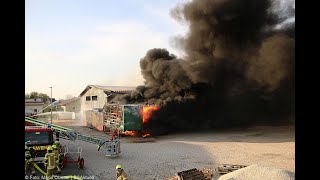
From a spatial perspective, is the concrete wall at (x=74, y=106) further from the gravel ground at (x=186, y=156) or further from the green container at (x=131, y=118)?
the gravel ground at (x=186, y=156)

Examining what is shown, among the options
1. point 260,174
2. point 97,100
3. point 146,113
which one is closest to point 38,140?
point 260,174

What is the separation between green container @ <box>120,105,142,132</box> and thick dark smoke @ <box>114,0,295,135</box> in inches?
51.7

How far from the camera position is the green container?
65.7 feet

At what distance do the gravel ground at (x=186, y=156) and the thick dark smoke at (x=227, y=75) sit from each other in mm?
4783

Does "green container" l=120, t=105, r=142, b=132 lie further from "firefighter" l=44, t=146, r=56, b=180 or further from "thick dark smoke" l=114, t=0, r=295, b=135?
"firefighter" l=44, t=146, r=56, b=180

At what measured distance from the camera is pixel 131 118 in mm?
20281

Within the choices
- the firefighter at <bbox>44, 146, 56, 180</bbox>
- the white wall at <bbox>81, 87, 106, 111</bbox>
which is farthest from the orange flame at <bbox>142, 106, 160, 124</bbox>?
the white wall at <bbox>81, 87, 106, 111</bbox>

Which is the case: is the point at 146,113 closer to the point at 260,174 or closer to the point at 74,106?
the point at 260,174

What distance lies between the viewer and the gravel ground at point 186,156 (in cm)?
1134

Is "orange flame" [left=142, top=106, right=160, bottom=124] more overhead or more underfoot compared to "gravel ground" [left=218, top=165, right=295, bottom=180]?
more overhead

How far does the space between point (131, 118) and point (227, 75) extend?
8913 millimetres

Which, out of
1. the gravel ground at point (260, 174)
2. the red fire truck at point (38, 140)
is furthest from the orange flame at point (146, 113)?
the gravel ground at point (260, 174)
